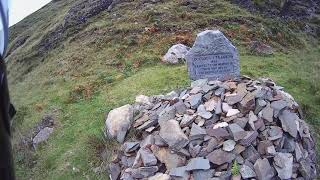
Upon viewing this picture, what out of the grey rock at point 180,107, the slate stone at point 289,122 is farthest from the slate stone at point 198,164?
the slate stone at point 289,122

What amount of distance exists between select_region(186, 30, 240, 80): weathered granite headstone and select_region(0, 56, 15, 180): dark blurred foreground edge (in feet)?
35.3

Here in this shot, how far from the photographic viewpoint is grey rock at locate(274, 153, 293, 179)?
8539 millimetres

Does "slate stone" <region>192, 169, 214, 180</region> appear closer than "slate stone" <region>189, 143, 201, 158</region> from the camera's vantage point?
Yes

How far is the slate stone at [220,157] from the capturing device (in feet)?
28.3

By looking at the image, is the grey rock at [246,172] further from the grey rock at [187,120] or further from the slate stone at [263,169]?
the grey rock at [187,120]

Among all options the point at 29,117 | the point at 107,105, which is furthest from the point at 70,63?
the point at 107,105

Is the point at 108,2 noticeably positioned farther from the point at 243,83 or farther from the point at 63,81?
the point at 243,83

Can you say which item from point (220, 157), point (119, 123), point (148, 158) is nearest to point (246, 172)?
point (220, 157)

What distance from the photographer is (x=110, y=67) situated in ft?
61.1

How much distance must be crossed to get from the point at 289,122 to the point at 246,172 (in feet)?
6.03

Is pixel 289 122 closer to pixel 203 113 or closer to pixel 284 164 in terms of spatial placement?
pixel 284 164

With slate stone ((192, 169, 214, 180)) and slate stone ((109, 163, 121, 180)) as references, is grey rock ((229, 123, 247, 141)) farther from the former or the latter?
slate stone ((109, 163, 121, 180))

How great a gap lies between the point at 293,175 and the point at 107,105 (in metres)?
6.58

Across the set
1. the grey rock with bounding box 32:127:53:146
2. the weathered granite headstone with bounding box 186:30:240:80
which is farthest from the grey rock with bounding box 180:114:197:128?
the grey rock with bounding box 32:127:53:146
